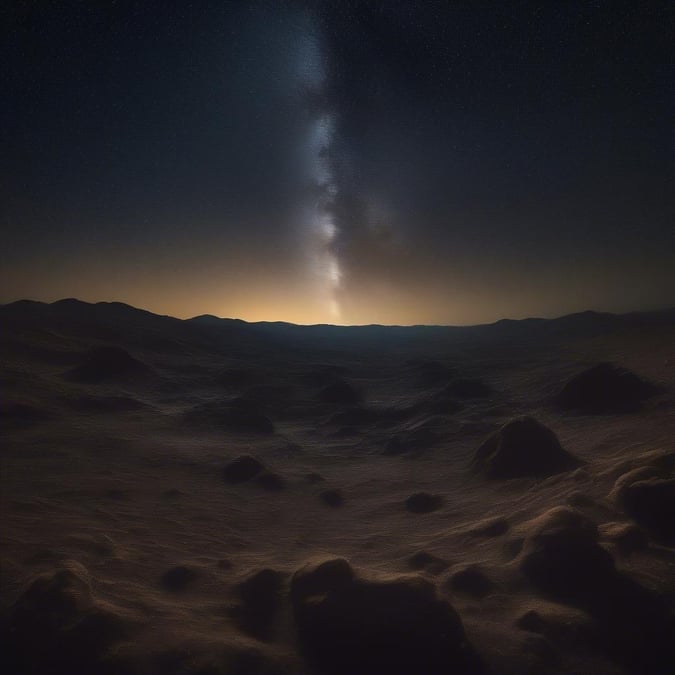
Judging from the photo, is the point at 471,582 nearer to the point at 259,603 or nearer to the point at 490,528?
the point at 490,528

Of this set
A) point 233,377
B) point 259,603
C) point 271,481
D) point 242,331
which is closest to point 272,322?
point 242,331

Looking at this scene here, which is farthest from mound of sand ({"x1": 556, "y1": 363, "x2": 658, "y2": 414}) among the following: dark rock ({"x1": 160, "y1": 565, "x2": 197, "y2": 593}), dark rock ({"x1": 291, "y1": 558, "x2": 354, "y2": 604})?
dark rock ({"x1": 160, "y1": 565, "x2": 197, "y2": 593})

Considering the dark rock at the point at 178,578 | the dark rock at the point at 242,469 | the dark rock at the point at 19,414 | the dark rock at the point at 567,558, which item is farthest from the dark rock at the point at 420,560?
the dark rock at the point at 19,414

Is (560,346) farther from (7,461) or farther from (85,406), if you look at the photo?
(7,461)

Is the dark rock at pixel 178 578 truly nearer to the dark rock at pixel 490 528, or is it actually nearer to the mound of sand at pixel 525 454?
the dark rock at pixel 490 528

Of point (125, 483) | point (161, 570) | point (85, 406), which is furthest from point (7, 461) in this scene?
point (161, 570)
